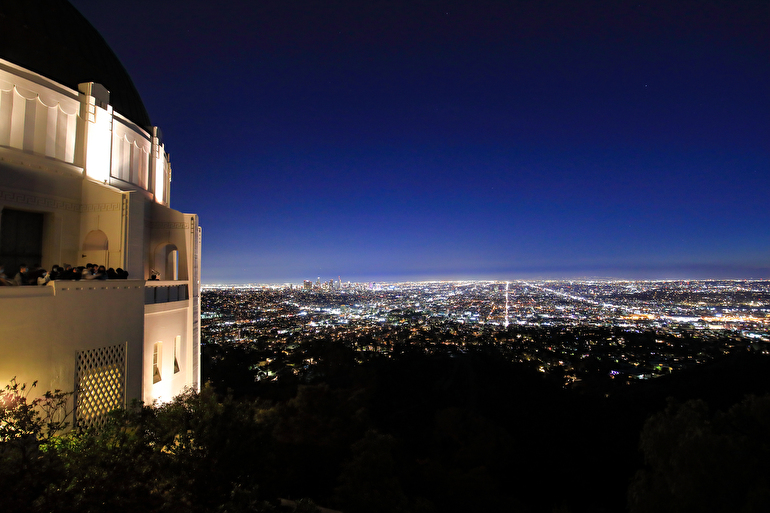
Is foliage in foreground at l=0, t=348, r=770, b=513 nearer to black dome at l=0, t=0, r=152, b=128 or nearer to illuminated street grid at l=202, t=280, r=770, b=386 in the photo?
illuminated street grid at l=202, t=280, r=770, b=386

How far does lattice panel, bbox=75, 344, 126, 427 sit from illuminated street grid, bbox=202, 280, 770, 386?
2068 centimetres

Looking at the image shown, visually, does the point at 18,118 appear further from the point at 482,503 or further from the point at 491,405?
the point at 491,405

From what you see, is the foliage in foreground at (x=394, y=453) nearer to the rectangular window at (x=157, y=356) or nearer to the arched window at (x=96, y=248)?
the rectangular window at (x=157, y=356)

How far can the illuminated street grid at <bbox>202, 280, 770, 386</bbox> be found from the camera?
3388 cm

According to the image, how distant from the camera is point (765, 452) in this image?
9.39 m

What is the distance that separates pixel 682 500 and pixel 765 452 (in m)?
3.21

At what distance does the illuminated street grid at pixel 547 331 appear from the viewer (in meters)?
33.9

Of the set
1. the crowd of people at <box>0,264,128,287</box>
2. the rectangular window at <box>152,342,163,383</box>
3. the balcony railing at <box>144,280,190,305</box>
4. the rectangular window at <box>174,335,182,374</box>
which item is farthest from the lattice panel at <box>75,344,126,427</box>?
the rectangular window at <box>174,335,182,374</box>

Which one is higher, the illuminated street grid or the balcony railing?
the balcony railing

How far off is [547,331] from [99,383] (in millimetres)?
53228

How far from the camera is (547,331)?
5200 centimetres

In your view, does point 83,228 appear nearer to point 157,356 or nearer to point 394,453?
point 157,356

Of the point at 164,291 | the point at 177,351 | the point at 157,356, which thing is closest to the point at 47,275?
the point at 164,291

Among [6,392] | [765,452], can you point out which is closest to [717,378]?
[765,452]
